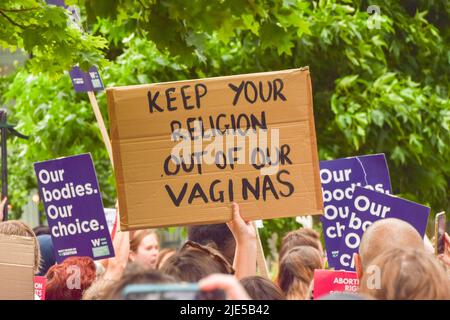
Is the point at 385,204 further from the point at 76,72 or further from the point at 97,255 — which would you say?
the point at 76,72

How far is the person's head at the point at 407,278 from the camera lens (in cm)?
372

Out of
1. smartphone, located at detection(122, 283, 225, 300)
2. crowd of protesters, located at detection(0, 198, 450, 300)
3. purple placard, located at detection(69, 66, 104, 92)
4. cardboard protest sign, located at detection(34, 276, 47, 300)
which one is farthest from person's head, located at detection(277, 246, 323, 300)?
smartphone, located at detection(122, 283, 225, 300)

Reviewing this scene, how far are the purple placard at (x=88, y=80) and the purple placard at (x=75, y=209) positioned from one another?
1.35 metres

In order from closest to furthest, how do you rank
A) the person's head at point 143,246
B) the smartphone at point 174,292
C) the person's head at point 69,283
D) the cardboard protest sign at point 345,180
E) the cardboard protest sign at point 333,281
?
the smartphone at point 174,292 → the person's head at point 69,283 → the cardboard protest sign at point 333,281 → the person's head at point 143,246 → the cardboard protest sign at point 345,180

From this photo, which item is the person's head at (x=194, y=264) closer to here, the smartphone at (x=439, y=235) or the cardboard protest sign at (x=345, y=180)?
the smartphone at (x=439, y=235)

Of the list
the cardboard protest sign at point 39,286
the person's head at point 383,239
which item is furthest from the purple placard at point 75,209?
the person's head at point 383,239

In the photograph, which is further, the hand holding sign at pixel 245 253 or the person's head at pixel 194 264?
the hand holding sign at pixel 245 253

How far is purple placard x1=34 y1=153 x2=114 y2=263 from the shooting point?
6801 mm

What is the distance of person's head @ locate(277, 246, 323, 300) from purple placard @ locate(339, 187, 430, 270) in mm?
369

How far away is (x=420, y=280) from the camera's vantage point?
372 cm

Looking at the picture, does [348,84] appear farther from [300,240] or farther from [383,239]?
[383,239]

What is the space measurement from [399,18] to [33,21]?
7.65 m

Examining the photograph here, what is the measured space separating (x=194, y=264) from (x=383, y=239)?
2.54 ft
